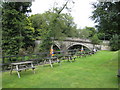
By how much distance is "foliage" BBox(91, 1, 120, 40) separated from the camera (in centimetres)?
670

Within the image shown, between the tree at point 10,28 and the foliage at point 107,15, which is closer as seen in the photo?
the foliage at point 107,15

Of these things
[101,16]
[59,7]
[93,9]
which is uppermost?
[59,7]

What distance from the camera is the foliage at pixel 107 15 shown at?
6.70 m

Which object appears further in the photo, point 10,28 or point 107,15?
point 10,28

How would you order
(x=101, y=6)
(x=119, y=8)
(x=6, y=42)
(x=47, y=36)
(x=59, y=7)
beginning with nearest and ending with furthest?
(x=119, y=8) → (x=101, y=6) → (x=6, y=42) → (x=47, y=36) → (x=59, y=7)

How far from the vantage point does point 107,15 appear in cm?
688

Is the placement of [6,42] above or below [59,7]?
below

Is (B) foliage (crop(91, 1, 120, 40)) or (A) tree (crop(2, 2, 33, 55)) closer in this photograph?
(B) foliage (crop(91, 1, 120, 40))

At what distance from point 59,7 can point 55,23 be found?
2.19 m

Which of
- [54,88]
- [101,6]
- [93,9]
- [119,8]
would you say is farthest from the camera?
[93,9]

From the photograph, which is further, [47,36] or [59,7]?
[59,7]

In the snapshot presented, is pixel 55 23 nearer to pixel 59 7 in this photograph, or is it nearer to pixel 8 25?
pixel 59 7

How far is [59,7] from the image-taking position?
47.6 feet

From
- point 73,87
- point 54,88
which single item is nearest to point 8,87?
point 54,88
